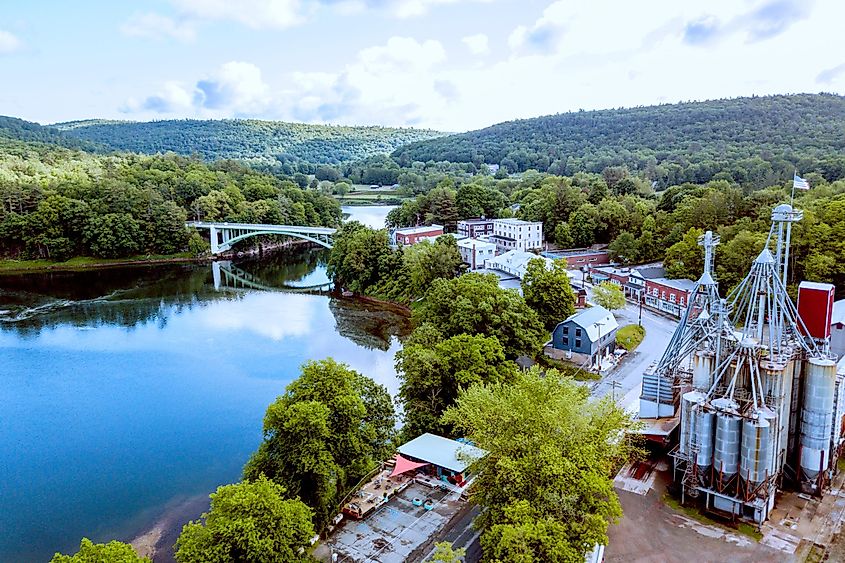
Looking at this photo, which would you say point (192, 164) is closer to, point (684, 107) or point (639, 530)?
point (639, 530)

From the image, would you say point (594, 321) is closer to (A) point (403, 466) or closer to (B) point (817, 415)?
(B) point (817, 415)

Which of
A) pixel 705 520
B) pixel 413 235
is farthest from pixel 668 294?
pixel 413 235

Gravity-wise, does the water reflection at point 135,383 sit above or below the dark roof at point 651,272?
below

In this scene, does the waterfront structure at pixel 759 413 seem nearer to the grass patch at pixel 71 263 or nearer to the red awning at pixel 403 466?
the red awning at pixel 403 466

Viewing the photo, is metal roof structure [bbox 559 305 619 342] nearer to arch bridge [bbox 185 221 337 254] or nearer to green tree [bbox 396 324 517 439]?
green tree [bbox 396 324 517 439]

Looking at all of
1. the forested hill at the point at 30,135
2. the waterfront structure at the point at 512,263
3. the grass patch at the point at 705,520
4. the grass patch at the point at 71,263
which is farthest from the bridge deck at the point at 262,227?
the forested hill at the point at 30,135

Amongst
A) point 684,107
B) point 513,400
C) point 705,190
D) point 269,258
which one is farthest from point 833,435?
point 684,107
